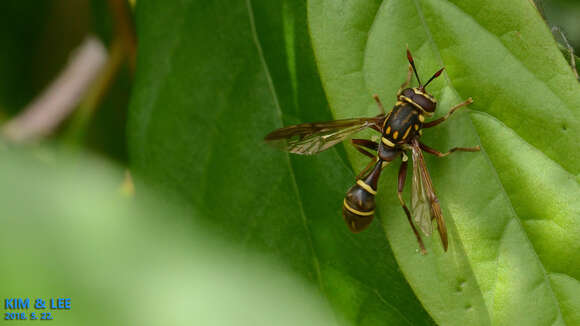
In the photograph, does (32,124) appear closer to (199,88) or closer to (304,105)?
(199,88)

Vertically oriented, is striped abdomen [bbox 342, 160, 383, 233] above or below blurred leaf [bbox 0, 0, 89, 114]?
below

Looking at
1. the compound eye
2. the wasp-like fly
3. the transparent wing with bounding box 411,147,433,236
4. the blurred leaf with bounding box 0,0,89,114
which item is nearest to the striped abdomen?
the wasp-like fly

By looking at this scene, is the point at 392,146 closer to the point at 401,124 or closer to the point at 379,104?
the point at 401,124

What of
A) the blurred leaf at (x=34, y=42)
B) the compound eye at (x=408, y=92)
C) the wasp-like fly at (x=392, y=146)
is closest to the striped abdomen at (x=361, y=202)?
the wasp-like fly at (x=392, y=146)

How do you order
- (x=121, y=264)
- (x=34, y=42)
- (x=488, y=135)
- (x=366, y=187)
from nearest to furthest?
(x=488, y=135) → (x=121, y=264) → (x=366, y=187) → (x=34, y=42)

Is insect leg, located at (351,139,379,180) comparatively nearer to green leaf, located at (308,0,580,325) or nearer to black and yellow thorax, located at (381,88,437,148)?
black and yellow thorax, located at (381,88,437,148)

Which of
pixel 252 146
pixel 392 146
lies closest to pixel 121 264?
pixel 252 146

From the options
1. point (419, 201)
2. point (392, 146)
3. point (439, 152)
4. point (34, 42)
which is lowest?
point (419, 201)
